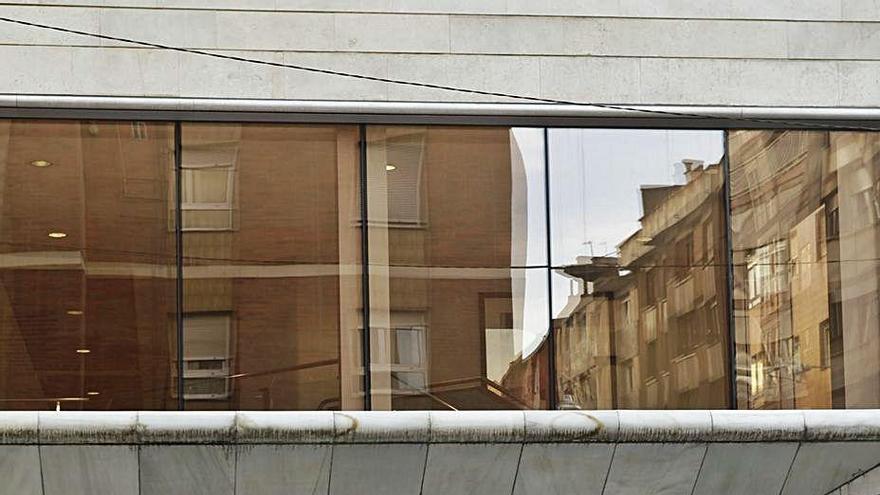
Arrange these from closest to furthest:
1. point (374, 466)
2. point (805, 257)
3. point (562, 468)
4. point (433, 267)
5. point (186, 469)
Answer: point (186, 469)
point (374, 466)
point (562, 468)
point (433, 267)
point (805, 257)

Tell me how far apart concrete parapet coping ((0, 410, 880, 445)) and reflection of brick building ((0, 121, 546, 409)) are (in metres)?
0.69

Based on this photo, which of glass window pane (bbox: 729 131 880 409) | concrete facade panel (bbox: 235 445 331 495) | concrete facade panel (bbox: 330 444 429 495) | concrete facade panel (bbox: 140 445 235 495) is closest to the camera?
concrete facade panel (bbox: 140 445 235 495)

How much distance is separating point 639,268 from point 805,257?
2.02 m

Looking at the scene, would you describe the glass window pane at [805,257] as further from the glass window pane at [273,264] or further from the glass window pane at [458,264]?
the glass window pane at [273,264]

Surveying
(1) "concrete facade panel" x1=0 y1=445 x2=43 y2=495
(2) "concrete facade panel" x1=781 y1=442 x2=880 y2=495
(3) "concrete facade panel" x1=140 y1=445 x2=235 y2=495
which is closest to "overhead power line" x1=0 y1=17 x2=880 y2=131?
(2) "concrete facade panel" x1=781 y1=442 x2=880 y2=495

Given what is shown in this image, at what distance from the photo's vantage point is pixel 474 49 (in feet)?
62.8

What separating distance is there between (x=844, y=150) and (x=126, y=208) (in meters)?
8.40

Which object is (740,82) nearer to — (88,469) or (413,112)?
(413,112)

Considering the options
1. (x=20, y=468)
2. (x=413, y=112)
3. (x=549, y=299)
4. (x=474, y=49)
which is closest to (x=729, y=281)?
(x=549, y=299)

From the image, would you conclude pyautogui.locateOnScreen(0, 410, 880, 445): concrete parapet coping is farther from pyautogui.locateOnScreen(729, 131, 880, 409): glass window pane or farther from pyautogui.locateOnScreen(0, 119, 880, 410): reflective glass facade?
pyautogui.locateOnScreen(729, 131, 880, 409): glass window pane

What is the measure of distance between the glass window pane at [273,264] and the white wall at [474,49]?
2.20ft

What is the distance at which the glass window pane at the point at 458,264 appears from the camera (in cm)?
1895

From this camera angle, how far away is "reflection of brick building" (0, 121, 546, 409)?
1859 centimetres

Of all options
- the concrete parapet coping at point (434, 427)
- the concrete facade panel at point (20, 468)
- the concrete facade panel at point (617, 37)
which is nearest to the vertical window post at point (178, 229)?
the concrete parapet coping at point (434, 427)
